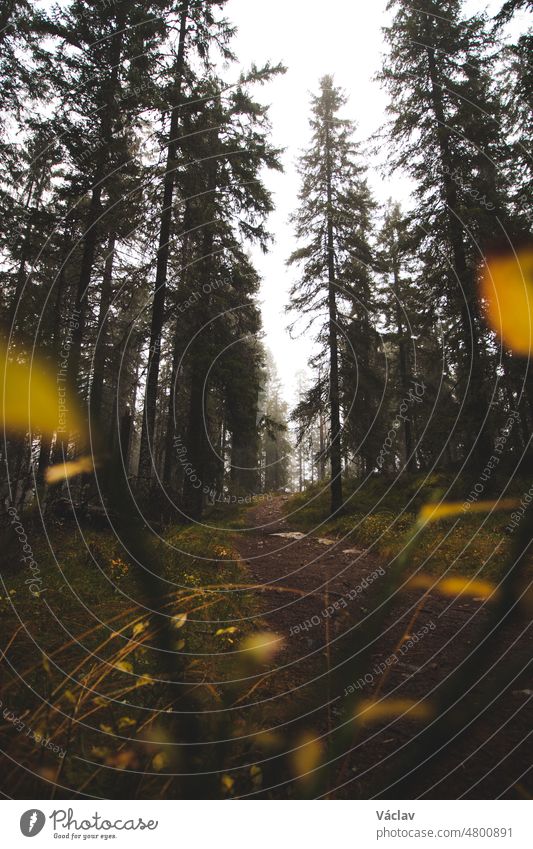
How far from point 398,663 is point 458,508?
838cm

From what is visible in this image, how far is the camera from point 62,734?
83.4 inches

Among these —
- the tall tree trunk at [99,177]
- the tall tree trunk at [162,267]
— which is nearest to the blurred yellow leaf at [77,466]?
the tall tree trunk at [162,267]

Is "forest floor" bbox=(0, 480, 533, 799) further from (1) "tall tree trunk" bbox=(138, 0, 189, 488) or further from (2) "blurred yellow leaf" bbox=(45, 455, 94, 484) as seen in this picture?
(1) "tall tree trunk" bbox=(138, 0, 189, 488)

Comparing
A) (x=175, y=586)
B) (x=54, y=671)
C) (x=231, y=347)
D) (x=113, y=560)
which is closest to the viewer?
(x=54, y=671)

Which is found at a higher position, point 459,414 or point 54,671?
point 459,414

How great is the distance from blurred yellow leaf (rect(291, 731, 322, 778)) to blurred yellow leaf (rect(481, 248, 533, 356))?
1091 cm

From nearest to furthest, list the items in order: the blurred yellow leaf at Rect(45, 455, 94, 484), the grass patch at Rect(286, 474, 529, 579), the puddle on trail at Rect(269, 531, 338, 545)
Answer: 1. the blurred yellow leaf at Rect(45, 455, 94, 484)
2. the grass patch at Rect(286, 474, 529, 579)
3. the puddle on trail at Rect(269, 531, 338, 545)

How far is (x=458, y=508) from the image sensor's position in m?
10.6

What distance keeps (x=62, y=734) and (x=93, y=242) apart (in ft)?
36.8

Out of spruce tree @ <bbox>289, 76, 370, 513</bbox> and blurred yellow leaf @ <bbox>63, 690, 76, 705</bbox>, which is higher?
spruce tree @ <bbox>289, 76, 370, 513</bbox>
